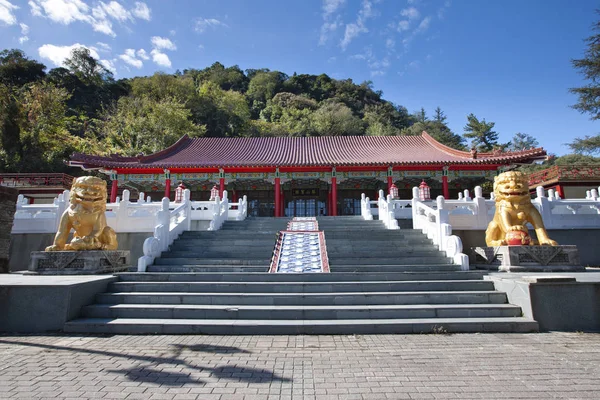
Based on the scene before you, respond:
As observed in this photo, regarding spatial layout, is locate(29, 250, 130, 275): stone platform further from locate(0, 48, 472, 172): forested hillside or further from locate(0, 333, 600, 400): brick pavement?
locate(0, 48, 472, 172): forested hillside

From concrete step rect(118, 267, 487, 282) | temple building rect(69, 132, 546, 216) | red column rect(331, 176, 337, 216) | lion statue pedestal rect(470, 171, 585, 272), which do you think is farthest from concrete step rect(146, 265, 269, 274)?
red column rect(331, 176, 337, 216)

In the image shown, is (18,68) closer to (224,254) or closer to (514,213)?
(224,254)

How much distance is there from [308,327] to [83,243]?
4.92 metres

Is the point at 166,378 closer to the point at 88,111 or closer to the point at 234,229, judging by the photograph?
the point at 234,229

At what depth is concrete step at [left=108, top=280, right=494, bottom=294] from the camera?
5527 millimetres

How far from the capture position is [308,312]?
15.9ft

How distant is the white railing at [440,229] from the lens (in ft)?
22.6

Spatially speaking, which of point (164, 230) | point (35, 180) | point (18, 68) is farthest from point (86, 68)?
point (164, 230)

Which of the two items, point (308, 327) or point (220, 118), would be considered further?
point (220, 118)

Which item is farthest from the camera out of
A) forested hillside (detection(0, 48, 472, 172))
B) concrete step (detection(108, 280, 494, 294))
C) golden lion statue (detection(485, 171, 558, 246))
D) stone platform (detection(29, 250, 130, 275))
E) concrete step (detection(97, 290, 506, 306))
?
forested hillside (detection(0, 48, 472, 172))

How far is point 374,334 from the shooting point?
4461 millimetres

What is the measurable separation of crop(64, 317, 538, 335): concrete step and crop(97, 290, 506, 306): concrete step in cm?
58

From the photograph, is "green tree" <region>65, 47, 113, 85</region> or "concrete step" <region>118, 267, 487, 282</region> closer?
"concrete step" <region>118, 267, 487, 282</region>

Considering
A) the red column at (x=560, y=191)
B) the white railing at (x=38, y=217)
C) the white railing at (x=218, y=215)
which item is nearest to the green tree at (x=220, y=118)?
the white railing at (x=218, y=215)
